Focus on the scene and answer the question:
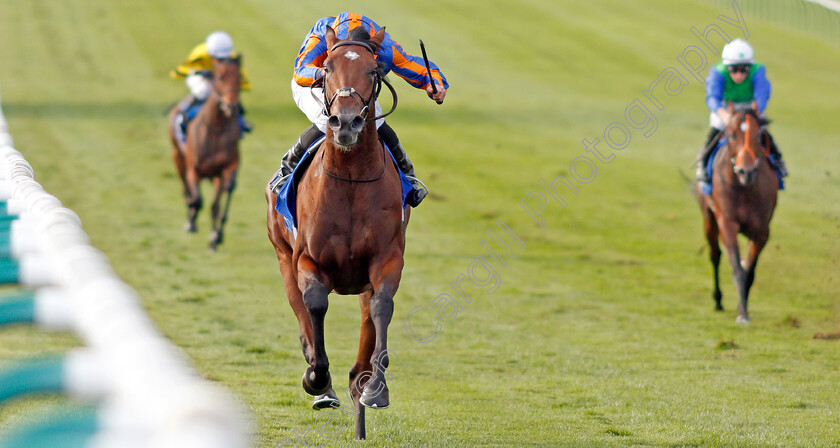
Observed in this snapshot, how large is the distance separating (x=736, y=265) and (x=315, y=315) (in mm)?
5718

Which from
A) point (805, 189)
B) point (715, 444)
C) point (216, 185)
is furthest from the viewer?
point (805, 189)

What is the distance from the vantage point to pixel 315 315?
193 inches

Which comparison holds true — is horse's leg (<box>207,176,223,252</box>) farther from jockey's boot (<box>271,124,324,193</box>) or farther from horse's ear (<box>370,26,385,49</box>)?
horse's ear (<box>370,26,385,49</box>)

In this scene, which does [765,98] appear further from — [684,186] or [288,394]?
[684,186]

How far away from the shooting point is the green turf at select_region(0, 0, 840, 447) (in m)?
6.49

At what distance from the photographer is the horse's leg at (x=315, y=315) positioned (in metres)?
4.89

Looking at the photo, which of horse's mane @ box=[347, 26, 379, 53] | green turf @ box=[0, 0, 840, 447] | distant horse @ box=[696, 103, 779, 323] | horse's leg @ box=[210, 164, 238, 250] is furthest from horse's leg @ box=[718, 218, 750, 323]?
horse's leg @ box=[210, 164, 238, 250]

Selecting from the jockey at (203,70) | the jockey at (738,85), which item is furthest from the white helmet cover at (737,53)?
the jockey at (203,70)

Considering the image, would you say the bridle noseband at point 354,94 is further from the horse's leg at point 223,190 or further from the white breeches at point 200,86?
the white breeches at point 200,86

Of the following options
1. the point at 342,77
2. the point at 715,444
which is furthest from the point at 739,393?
the point at 342,77

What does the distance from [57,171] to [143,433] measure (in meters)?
17.0

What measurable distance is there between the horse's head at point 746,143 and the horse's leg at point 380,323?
5365 mm

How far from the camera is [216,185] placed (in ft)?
43.7

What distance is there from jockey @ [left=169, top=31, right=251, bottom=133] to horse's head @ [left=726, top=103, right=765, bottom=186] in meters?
6.33
